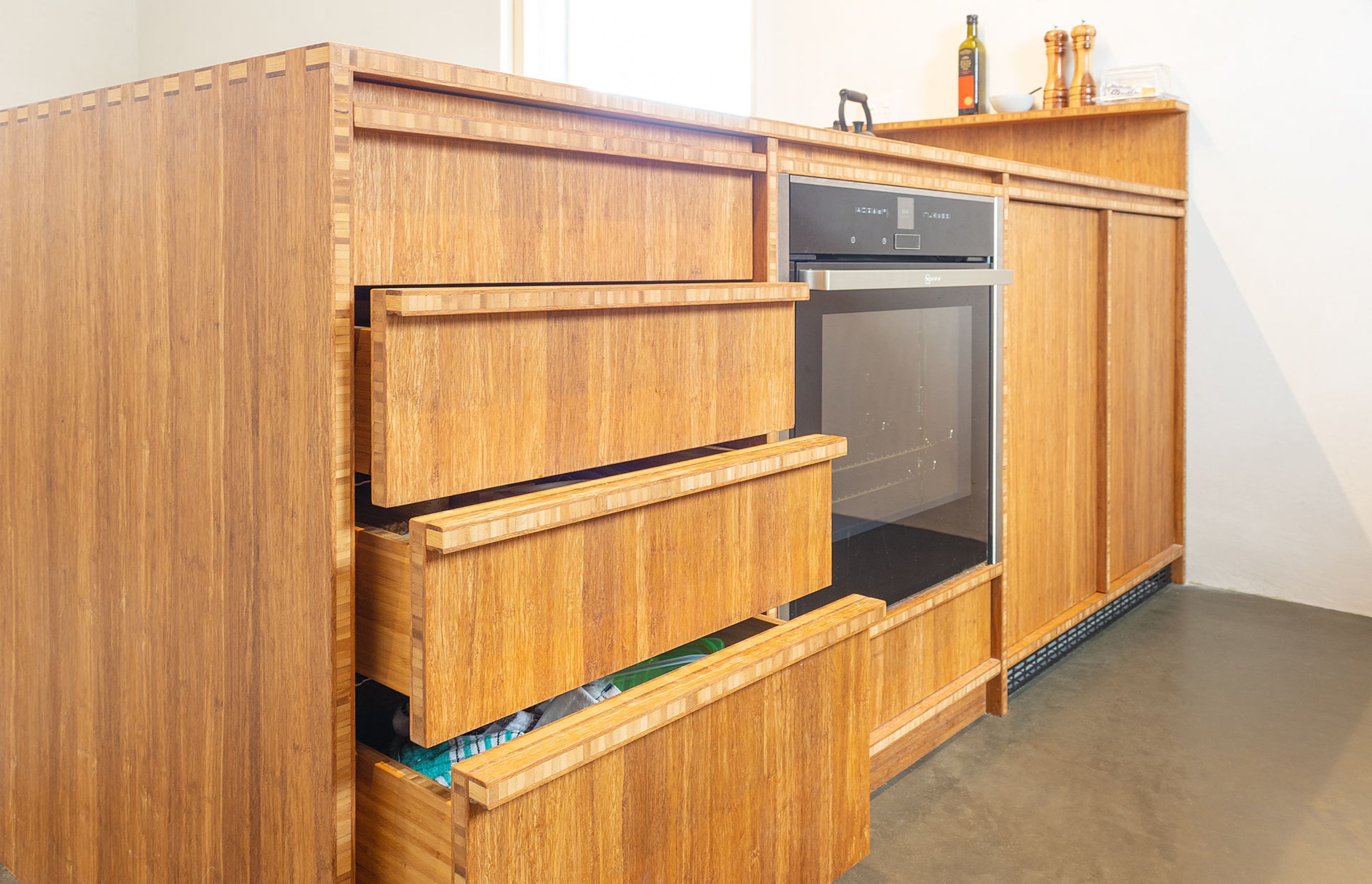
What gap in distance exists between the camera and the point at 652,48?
3.72 m

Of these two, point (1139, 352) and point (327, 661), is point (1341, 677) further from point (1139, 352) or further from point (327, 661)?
point (327, 661)

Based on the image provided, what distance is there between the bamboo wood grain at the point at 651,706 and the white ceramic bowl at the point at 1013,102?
2.11m

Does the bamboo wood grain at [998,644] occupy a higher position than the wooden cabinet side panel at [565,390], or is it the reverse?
the wooden cabinet side panel at [565,390]

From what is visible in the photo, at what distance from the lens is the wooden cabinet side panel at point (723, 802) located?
0.86 meters

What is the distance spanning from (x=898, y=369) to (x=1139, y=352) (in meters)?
1.18

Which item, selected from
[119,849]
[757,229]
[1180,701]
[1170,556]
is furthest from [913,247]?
[1170,556]

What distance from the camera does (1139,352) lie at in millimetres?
2570

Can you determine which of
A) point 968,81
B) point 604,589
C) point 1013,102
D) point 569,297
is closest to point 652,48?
point 968,81

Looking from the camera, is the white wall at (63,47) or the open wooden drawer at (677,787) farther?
the white wall at (63,47)

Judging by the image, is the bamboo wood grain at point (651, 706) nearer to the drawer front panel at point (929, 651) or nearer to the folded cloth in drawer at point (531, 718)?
the folded cloth in drawer at point (531, 718)

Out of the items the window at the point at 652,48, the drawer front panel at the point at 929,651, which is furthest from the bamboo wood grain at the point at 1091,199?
the window at the point at 652,48

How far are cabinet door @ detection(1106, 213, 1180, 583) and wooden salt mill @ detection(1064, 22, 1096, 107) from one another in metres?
0.39

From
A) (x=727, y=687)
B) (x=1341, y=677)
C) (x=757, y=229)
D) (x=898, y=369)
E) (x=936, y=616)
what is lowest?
(x=1341, y=677)

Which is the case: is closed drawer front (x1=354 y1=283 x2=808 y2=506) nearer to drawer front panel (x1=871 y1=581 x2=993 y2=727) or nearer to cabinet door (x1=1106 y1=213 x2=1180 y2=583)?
drawer front panel (x1=871 y1=581 x2=993 y2=727)
